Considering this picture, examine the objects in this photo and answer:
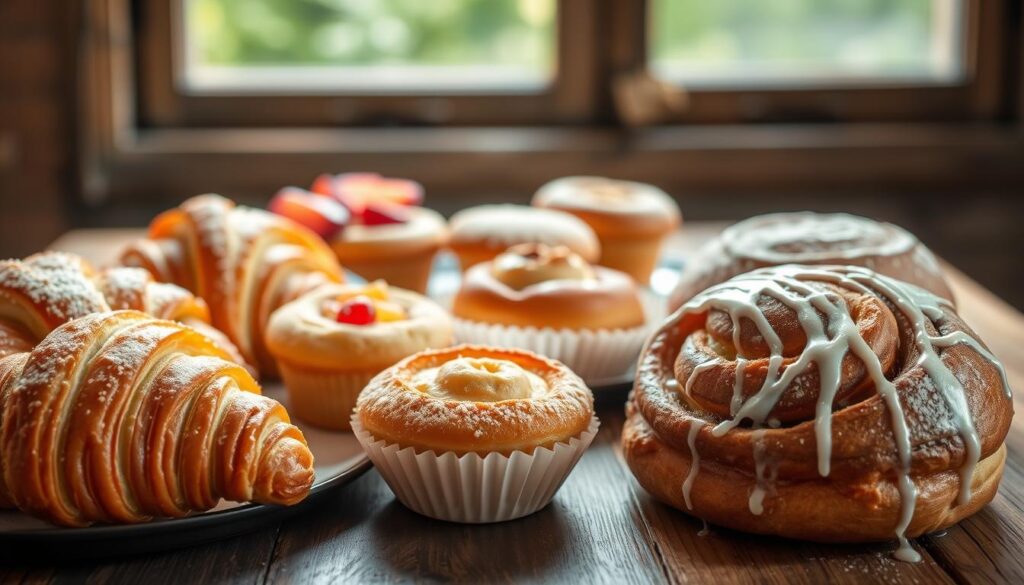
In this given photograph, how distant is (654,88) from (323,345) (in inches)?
68.4

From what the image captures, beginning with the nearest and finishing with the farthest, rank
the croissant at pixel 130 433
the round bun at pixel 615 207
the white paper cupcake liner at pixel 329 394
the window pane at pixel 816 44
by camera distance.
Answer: the croissant at pixel 130 433 → the white paper cupcake liner at pixel 329 394 → the round bun at pixel 615 207 → the window pane at pixel 816 44

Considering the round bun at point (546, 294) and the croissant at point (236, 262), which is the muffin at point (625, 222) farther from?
the croissant at point (236, 262)

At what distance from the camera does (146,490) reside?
47.0 inches

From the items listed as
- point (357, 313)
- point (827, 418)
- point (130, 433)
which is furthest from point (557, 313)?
point (130, 433)

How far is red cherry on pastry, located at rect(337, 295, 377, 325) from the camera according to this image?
1.65 m

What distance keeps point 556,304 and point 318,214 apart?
54 cm

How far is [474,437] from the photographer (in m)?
1.28

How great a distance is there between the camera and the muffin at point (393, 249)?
211 centimetres

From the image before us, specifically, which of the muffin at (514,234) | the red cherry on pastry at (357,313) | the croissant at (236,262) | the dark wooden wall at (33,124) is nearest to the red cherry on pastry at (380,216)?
the muffin at (514,234)

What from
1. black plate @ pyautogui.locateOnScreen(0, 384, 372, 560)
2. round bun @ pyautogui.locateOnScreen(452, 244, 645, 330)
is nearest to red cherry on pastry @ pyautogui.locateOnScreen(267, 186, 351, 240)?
round bun @ pyautogui.locateOnScreen(452, 244, 645, 330)

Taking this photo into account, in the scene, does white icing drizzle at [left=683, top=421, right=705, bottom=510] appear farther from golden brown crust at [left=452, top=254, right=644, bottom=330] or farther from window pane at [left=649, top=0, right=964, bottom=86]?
window pane at [left=649, top=0, right=964, bottom=86]

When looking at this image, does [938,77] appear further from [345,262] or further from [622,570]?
[622,570]

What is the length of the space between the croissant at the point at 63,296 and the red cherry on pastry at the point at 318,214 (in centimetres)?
55

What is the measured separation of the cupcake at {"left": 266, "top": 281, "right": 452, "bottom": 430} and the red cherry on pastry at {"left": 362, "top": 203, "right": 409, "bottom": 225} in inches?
18.9
